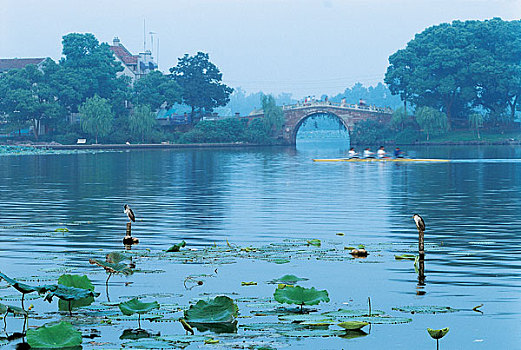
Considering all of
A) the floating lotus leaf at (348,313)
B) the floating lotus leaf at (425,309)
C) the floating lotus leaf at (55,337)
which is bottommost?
the floating lotus leaf at (425,309)

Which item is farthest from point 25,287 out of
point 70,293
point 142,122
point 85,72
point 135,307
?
point 85,72

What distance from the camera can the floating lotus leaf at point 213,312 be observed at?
865 cm

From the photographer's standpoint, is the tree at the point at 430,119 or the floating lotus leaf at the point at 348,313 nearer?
the floating lotus leaf at the point at 348,313

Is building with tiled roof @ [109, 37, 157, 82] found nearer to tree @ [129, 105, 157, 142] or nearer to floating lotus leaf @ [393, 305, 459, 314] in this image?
tree @ [129, 105, 157, 142]

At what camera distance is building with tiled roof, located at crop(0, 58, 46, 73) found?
368ft

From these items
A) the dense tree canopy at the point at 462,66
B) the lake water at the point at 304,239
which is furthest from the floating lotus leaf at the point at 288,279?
the dense tree canopy at the point at 462,66

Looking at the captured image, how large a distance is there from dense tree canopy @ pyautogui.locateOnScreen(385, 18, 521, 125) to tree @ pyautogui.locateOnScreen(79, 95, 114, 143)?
33589mm

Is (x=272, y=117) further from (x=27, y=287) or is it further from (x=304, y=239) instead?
(x=27, y=287)

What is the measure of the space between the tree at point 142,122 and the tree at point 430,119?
98.7ft

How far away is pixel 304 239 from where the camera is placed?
16500mm

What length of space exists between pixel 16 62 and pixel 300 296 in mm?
111763

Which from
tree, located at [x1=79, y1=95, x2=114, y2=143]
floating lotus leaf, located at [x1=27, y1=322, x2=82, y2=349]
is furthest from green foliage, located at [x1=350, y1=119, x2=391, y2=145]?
floating lotus leaf, located at [x1=27, y1=322, x2=82, y2=349]

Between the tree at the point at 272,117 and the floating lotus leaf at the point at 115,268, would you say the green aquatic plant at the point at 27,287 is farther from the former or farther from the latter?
the tree at the point at 272,117

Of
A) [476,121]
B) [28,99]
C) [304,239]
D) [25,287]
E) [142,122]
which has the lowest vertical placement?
[304,239]
